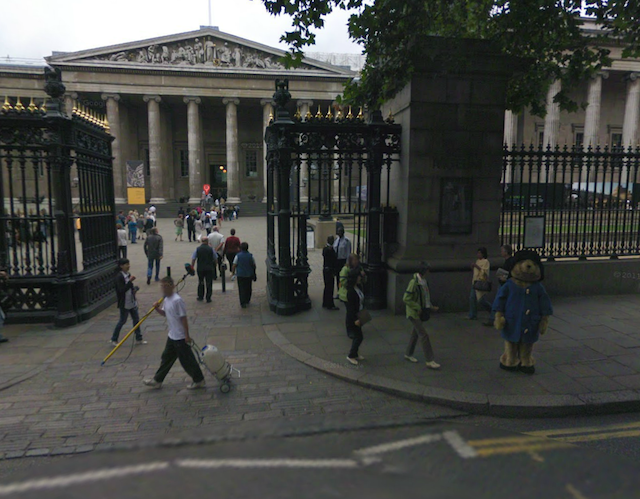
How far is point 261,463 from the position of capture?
1328mm

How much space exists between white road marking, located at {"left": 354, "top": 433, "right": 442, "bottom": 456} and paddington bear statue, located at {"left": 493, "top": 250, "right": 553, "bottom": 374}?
456 centimetres

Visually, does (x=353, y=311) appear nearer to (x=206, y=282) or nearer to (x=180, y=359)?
(x=180, y=359)

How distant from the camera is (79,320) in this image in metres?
8.57

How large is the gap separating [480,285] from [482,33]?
558 centimetres

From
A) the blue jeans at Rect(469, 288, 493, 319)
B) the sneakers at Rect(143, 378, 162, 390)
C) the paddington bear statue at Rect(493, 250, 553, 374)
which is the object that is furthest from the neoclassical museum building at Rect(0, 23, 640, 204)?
the sneakers at Rect(143, 378, 162, 390)

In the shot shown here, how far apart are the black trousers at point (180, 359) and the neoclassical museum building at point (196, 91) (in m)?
40.7

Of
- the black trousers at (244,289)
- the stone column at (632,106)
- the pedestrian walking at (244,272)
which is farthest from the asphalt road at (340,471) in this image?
the stone column at (632,106)

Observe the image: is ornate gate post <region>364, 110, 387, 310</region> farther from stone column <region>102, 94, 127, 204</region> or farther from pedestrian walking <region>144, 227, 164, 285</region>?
stone column <region>102, 94, 127, 204</region>

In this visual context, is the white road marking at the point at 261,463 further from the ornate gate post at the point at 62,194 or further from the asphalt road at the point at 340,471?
the ornate gate post at the point at 62,194

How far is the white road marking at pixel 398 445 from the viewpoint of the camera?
1.48m

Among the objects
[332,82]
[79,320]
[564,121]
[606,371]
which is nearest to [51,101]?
[79,320]

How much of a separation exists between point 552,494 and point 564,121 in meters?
51.6

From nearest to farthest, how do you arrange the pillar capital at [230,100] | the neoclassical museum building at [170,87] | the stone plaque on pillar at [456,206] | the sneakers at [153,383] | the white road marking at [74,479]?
the white road marking at [74,479] → the sneakers at [153,383] → the stone plaque on pillar at [456,206] → the neoclassical museum building at [170,87] → the pillar capital at [230,100]

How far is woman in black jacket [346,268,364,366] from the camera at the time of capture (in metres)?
6.26
